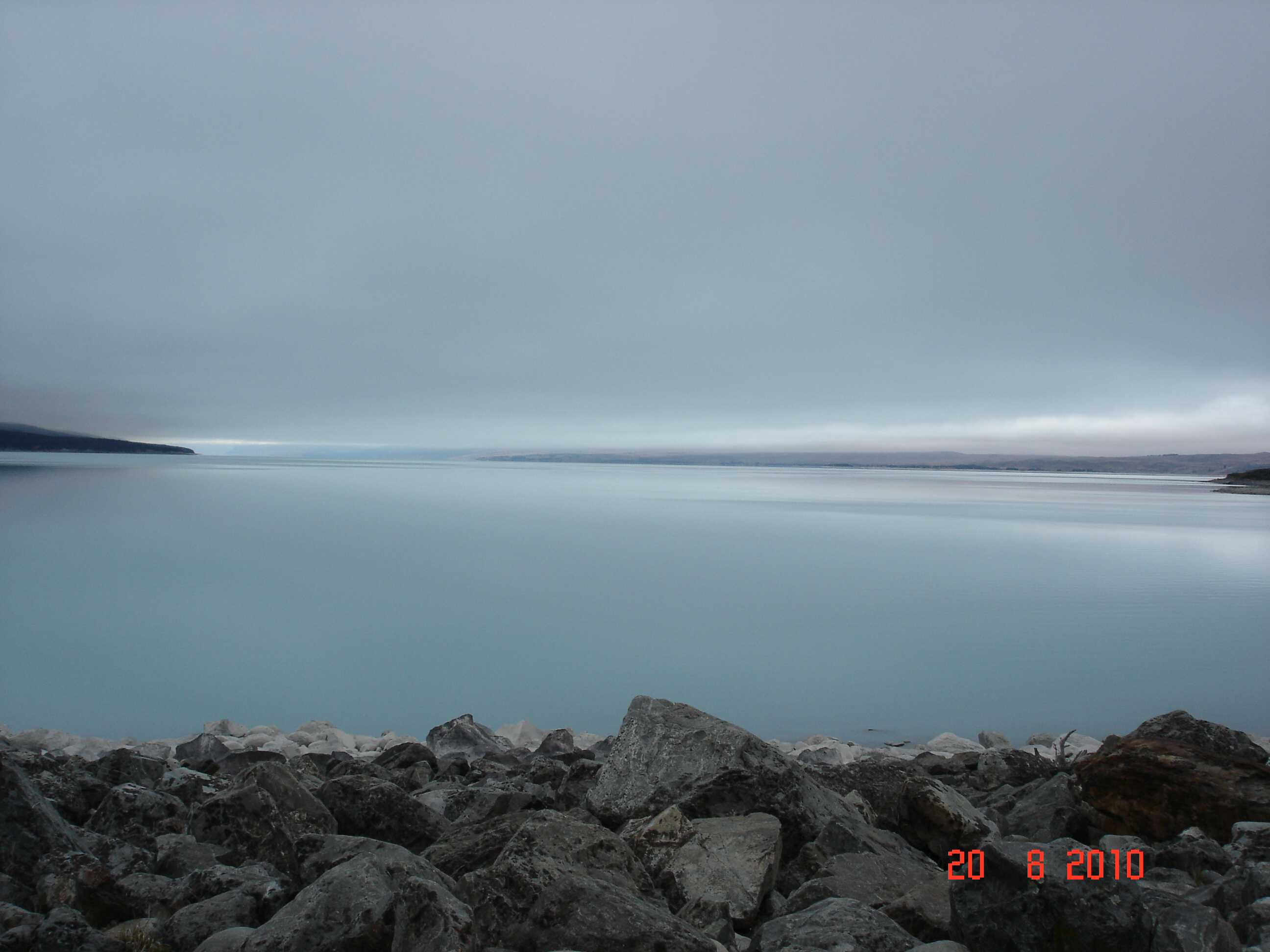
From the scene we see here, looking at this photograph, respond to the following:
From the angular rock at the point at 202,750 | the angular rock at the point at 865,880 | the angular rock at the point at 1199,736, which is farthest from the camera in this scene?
the angular rock at the point at 202,750

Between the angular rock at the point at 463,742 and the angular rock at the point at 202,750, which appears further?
the angular rock at the point at 463,742

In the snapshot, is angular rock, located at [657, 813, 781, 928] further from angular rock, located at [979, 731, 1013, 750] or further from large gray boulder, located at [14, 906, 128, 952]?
angular rock, located at [979, 731, 1013, 750]

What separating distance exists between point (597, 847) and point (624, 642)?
965 centimetres

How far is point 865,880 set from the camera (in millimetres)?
3688

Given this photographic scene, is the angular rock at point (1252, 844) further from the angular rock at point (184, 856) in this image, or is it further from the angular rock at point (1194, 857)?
the angular rock at point (184, 856)

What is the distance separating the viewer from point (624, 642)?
43.4 ft

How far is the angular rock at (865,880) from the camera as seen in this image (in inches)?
137

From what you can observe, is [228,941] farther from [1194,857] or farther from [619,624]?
[619,624]

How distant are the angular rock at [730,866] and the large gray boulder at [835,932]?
364 mm

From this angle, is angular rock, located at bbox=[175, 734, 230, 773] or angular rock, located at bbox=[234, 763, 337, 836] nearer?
angular rock, located at bbox=[234, 763, 337, 836]

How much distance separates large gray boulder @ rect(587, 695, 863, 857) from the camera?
436 cm

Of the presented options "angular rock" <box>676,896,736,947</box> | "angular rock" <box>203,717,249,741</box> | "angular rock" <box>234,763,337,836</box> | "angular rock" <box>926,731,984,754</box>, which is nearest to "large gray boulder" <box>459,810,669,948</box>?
"angular rock" <box>676,896,736,947</box>
